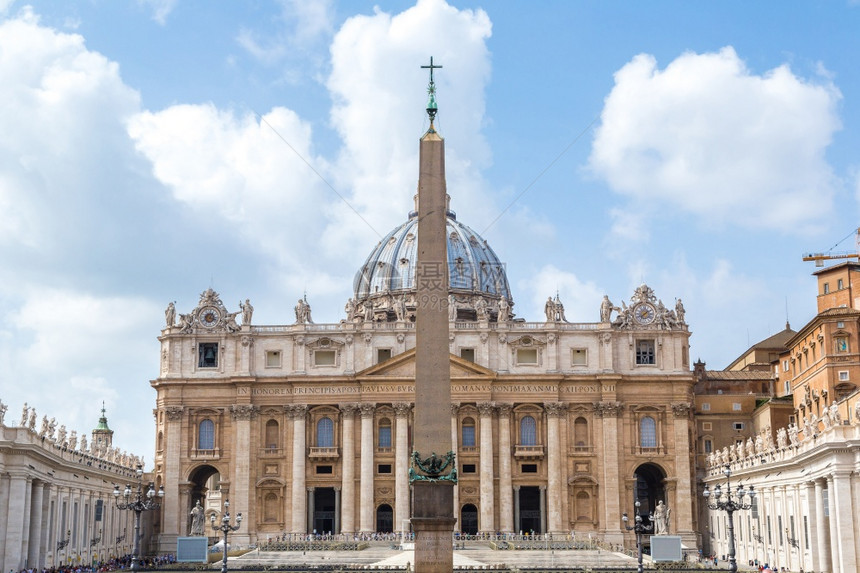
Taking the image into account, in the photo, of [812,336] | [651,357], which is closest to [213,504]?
[651,357]

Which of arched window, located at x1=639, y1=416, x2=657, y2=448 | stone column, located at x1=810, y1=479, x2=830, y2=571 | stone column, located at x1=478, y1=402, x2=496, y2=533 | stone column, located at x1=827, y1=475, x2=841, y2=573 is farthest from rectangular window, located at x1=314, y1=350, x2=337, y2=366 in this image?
stone column, located at x1=827, y1=475, x2=841, y2=573

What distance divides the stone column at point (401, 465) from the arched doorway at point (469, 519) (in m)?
4.49

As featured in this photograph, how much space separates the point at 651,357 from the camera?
91250mm

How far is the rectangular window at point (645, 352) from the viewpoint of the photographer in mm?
91188

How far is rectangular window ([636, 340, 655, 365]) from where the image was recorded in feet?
299

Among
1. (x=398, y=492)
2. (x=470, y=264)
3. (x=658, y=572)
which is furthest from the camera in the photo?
(x=470, y=264)

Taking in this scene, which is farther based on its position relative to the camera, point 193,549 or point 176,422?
point 176,422

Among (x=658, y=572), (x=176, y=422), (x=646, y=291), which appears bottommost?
(x=658, y=572)

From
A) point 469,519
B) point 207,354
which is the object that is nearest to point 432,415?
point 469,519

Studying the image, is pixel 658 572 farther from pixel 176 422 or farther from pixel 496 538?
pixel 176 422

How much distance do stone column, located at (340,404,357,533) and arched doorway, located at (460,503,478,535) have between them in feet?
26.8

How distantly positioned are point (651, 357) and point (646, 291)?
5041 mm

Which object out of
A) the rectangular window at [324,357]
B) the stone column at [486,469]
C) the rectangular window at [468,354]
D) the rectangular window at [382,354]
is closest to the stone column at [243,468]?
the rectangular window at [324,357]

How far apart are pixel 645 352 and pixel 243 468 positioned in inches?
1236
